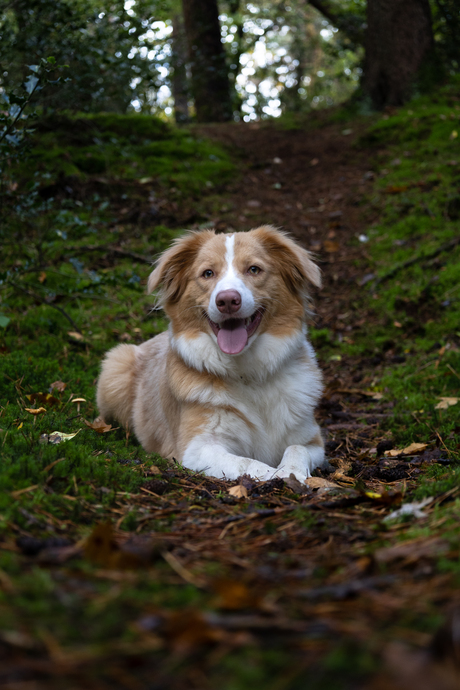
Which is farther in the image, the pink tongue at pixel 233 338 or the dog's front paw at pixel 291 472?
the pink tongue at pixel 233 338

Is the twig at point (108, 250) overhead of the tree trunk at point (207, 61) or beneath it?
beneath

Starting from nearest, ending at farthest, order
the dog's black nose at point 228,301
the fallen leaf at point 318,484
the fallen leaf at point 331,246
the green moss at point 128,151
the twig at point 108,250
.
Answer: the fallen leaf at point 318,484, the dog's black nose at point 228,301, the twig at point 108,250, the fallen leaf at point 331,246, the green moss at point 128,151

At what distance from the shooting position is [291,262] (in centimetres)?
487

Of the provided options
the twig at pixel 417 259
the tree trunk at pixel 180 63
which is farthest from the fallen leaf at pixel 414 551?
the tree trunk at pixel 180 63

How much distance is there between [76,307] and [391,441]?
419 centimetres

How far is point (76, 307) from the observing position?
711 centimetres

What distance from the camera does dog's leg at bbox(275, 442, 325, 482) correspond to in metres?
3.80

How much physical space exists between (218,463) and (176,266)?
180 cm

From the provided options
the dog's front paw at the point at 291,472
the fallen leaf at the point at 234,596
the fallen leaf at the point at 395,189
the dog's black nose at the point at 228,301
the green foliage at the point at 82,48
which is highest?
the green foliage at the point at 82,48

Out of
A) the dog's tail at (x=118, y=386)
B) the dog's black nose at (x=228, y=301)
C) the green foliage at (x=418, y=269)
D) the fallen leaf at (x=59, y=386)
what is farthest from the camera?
the dog's tail at (x=118, y=386)

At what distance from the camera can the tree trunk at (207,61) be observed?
12914mm

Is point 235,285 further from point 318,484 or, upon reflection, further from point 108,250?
point 108,250

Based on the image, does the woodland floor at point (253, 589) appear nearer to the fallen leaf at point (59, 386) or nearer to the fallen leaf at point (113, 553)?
the fallen leaf at point (113, 553)

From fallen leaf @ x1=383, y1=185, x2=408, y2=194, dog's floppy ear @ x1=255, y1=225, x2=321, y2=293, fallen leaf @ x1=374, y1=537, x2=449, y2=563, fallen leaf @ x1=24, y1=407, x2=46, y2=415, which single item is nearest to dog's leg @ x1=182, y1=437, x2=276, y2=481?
fallen leaf @ x1=24, y1=407, x2=46, y2=415
